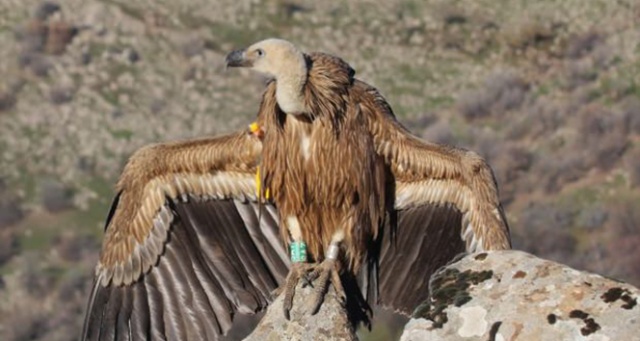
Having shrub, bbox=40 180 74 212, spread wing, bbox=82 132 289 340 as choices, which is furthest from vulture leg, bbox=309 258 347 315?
shrub, bbox=40 180 74 212

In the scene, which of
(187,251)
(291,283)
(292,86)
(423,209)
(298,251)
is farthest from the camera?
(187,251)

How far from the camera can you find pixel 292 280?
8.78 m

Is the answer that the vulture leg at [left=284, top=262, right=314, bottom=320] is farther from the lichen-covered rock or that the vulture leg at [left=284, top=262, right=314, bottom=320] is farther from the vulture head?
the lichen-covered rock

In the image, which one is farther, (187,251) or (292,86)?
(187,251)

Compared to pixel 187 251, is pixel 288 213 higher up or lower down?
higher up

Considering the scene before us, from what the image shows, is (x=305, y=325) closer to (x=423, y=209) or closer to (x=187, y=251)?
A: (x=423, y=209)

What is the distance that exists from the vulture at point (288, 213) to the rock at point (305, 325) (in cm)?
73

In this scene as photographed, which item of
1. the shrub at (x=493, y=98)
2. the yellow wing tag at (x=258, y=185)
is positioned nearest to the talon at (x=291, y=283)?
the yellow wing tag at (x=258, y=185)

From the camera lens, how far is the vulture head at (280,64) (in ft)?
28.6

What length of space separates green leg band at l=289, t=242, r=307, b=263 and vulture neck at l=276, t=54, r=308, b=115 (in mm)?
1105

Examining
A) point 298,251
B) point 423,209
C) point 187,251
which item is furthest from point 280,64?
point 187,251

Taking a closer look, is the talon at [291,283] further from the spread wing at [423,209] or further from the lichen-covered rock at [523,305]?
the lichen-covered rock at [523,305]

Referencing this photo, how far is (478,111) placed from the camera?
1272 inches

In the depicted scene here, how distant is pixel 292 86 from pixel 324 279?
1.22 m
